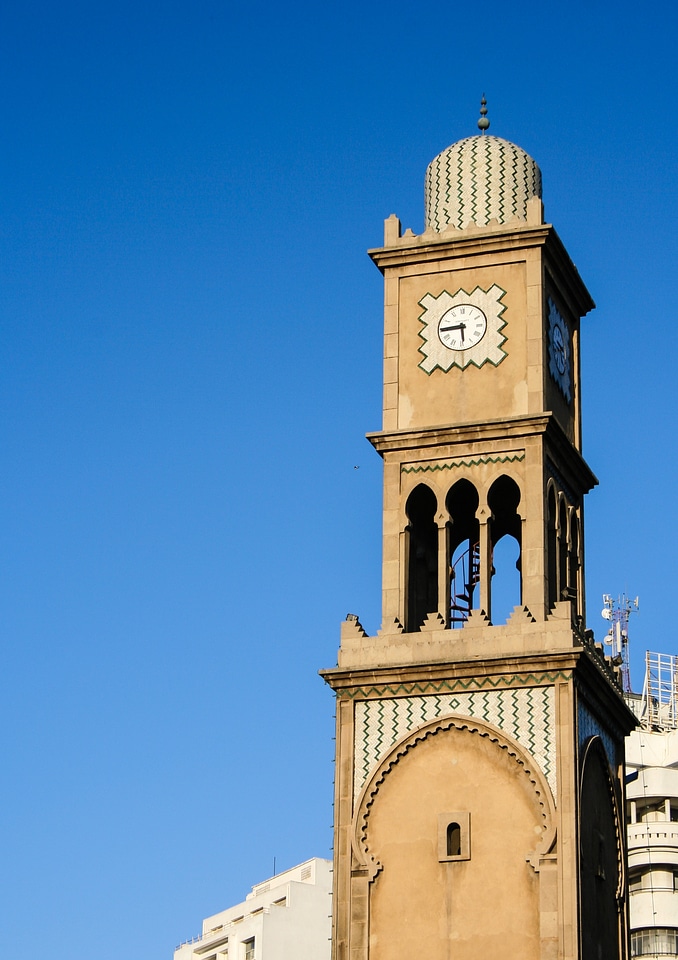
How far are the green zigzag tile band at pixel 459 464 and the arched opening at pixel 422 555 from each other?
37 centimetres

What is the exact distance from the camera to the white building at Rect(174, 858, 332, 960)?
289ft

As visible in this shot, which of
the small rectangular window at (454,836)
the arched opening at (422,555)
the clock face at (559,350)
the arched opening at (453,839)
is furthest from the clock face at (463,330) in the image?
the arched opening at (453,839)

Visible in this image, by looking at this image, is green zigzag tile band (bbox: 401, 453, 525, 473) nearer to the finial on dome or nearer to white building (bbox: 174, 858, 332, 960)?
the finial on dome

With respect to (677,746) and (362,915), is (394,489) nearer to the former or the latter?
(362,915)

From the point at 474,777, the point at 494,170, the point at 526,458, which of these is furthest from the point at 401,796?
the point at 494,170

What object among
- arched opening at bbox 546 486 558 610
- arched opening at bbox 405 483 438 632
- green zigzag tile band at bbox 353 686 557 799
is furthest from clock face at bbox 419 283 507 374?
green zigzag tile band at bbox 353 686 557 799

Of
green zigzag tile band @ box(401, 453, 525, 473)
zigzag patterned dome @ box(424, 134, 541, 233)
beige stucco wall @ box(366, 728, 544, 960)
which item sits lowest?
beige stucco wall @ box(366, 728, 544, 960)

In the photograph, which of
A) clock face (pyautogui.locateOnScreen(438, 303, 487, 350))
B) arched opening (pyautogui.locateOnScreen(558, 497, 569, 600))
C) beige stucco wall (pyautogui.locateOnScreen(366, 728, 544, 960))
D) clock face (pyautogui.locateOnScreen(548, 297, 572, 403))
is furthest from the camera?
clock face (pyautogui.locateOnScreen(548, 297, 572, 403))

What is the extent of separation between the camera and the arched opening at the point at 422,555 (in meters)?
44.2

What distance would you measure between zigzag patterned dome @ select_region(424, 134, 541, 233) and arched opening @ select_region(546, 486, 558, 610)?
21.2 ft

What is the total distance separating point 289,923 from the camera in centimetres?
8875

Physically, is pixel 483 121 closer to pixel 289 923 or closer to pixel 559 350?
pixel 559 350

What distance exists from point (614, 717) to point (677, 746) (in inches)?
1493

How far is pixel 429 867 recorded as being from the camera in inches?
1604
